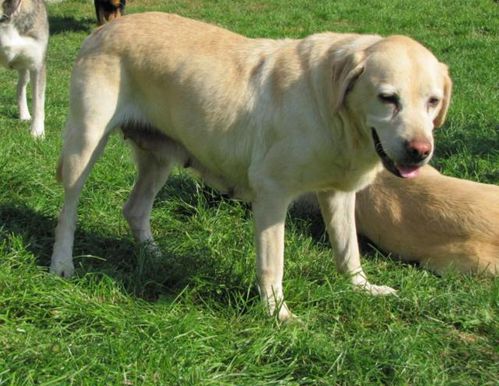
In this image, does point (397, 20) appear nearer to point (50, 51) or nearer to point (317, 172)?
point (50, 51)

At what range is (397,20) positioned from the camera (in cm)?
1276

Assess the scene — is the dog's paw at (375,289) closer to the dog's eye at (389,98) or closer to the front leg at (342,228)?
the front leg at (342,228)

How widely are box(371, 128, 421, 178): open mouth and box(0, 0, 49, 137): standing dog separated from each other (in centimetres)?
467

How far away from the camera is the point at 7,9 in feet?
24.6

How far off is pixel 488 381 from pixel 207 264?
1.67 m

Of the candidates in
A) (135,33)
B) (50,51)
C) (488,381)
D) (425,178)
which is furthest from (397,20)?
(488,381)

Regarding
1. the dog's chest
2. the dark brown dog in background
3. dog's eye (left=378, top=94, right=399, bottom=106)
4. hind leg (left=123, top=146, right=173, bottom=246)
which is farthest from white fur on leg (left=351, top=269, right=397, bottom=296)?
the dark brown dog in background

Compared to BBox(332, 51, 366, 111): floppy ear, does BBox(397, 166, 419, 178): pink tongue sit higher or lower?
lower

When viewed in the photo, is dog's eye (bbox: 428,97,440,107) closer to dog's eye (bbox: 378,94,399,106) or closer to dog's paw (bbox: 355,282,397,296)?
dog's eye (bbox: 378,94,399,106)

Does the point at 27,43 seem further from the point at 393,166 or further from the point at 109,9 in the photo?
the point at 109,9

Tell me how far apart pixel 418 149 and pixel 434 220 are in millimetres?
1435

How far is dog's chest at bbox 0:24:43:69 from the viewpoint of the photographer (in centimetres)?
741

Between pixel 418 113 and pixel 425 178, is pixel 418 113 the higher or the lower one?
the higher one

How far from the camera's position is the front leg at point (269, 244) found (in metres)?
3.65
